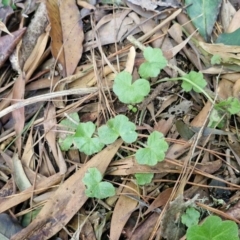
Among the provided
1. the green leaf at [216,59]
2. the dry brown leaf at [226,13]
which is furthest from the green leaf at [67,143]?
the dry brown leaf at [226,13]

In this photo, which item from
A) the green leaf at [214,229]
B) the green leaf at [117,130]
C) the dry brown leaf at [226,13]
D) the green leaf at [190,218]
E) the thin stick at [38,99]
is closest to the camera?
the green leaf at [214,229]

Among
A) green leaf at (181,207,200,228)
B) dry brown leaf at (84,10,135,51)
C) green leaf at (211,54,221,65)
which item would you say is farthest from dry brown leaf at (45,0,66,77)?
green leaf at (181,207,200,228)

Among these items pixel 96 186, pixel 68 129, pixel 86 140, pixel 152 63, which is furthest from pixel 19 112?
pixel 152 63

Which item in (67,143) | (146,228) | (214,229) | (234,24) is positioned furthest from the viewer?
(234,24)

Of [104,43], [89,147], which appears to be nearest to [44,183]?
[89,147]

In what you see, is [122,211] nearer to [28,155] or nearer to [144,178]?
[144,178]

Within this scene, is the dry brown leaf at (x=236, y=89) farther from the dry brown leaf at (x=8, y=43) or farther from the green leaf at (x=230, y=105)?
the dry brown leaf at (x=8, y=43)

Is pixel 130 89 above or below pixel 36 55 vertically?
below
